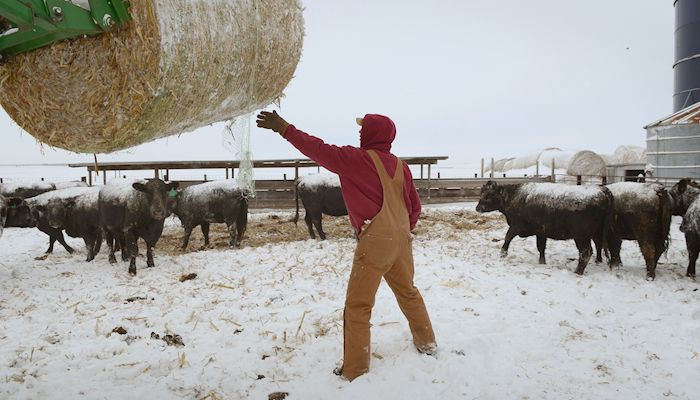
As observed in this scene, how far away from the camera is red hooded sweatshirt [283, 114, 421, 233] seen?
3.47 meters

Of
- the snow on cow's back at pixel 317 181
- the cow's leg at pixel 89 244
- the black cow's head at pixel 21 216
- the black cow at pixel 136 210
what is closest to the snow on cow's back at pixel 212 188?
the black cow at pixel 136 210

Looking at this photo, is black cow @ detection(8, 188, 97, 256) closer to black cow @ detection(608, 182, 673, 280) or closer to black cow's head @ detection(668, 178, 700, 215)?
black cow @ detection(608, 182, 673, 280)

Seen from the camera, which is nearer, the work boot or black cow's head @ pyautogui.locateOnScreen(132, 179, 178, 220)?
the work boot

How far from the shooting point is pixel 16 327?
4.80 meters

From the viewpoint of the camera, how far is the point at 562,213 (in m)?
7.21

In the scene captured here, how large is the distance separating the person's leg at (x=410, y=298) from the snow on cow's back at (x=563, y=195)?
14.6ft

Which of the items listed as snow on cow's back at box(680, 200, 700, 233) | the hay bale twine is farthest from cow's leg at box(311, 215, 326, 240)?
the hay bale twine

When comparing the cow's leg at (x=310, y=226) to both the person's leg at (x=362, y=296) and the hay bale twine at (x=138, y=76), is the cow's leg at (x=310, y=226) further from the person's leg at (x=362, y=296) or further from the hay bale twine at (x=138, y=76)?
the hay bale twine at (x=138, y=76)

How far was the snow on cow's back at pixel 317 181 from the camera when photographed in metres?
10.4

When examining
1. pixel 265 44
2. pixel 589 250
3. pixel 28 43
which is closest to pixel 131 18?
pixel 28 43

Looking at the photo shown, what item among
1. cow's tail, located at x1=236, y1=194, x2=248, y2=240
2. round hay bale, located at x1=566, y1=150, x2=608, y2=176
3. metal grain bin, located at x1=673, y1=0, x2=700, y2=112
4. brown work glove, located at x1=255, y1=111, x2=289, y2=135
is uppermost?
metal grain bin, located at x1=673, y1=0, x2=700, y2=112

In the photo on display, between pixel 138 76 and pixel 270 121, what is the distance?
1.20 meters

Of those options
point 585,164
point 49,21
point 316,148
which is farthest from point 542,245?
point 585,164

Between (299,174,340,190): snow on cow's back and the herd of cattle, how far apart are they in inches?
40.8
